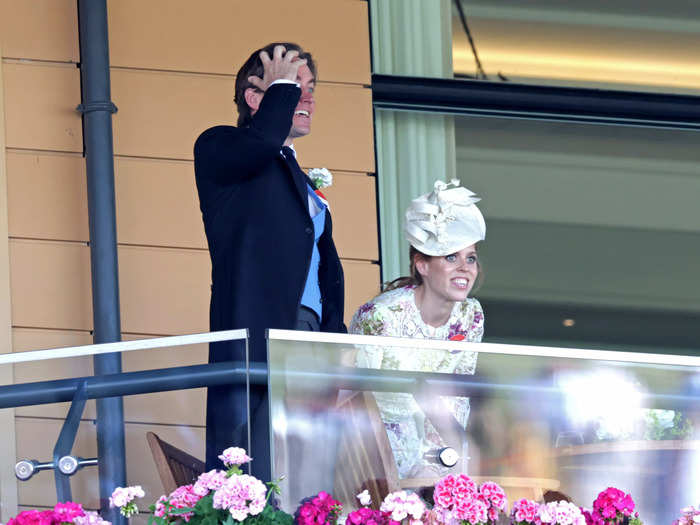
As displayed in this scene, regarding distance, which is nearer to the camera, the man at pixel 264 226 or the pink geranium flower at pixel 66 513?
the pink geranium flower at pixel 66 513

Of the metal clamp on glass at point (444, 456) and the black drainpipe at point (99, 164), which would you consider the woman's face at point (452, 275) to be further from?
the black drainpipe at point (99, 164)

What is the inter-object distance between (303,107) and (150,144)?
1.75m

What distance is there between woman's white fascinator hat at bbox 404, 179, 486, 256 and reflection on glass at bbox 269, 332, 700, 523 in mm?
947

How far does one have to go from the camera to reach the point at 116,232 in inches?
235

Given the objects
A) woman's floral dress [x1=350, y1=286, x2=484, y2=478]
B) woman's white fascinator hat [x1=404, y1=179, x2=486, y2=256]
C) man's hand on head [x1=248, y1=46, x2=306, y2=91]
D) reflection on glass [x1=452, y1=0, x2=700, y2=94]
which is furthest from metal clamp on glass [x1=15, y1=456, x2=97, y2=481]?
reflection on glass [x1=452, y1=0, x2=700, y2=94]

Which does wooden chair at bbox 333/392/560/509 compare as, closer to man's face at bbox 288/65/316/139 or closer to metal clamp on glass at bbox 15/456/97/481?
metal clamp on glass at bbox 15/456/97/481

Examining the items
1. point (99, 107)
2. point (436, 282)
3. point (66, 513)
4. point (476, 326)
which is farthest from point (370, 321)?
point (99, 107)

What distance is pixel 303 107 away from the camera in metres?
4.54

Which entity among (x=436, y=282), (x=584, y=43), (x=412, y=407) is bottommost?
(x=412, y=407)

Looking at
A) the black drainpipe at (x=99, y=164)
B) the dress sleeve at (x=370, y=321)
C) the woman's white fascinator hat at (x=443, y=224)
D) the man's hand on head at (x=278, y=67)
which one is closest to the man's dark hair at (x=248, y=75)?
the man's hand on head at (x=278, y=67)

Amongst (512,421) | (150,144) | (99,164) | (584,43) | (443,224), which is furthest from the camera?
(584,43)

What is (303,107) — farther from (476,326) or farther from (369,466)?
(369,466)

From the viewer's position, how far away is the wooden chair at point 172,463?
373 centimetres

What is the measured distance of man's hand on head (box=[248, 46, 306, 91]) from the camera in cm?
450
